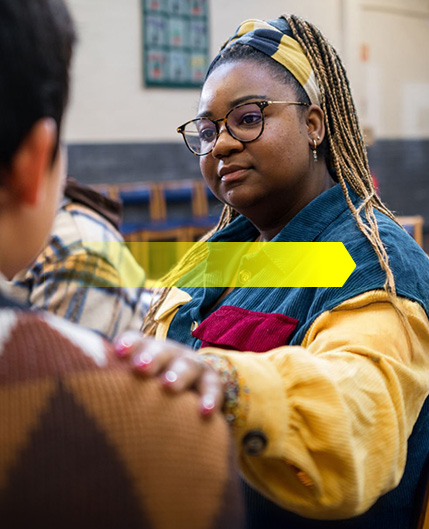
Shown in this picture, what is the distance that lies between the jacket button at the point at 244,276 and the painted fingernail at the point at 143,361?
749mm

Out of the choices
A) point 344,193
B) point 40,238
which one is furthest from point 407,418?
point 40,238

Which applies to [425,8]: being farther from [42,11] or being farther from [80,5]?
[42,11]

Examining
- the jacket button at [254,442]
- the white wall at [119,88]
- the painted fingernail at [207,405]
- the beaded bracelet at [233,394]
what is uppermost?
the white wall at [119,88]

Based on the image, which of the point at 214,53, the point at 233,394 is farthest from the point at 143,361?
the point at 214,53

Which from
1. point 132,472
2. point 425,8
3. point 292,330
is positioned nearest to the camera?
point 132,472

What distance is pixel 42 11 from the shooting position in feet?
1.70

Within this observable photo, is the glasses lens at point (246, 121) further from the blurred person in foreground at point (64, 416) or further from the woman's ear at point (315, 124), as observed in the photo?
the blurred person in foreground at point (64, 416)

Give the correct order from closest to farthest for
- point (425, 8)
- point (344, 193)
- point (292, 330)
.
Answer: point (292, 330), point (344, 193), point (425, 8)

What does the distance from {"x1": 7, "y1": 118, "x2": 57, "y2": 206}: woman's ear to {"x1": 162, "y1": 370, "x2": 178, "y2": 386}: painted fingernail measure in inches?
7.4

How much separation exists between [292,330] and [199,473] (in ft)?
1.86

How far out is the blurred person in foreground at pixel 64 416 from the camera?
490 millimetres
